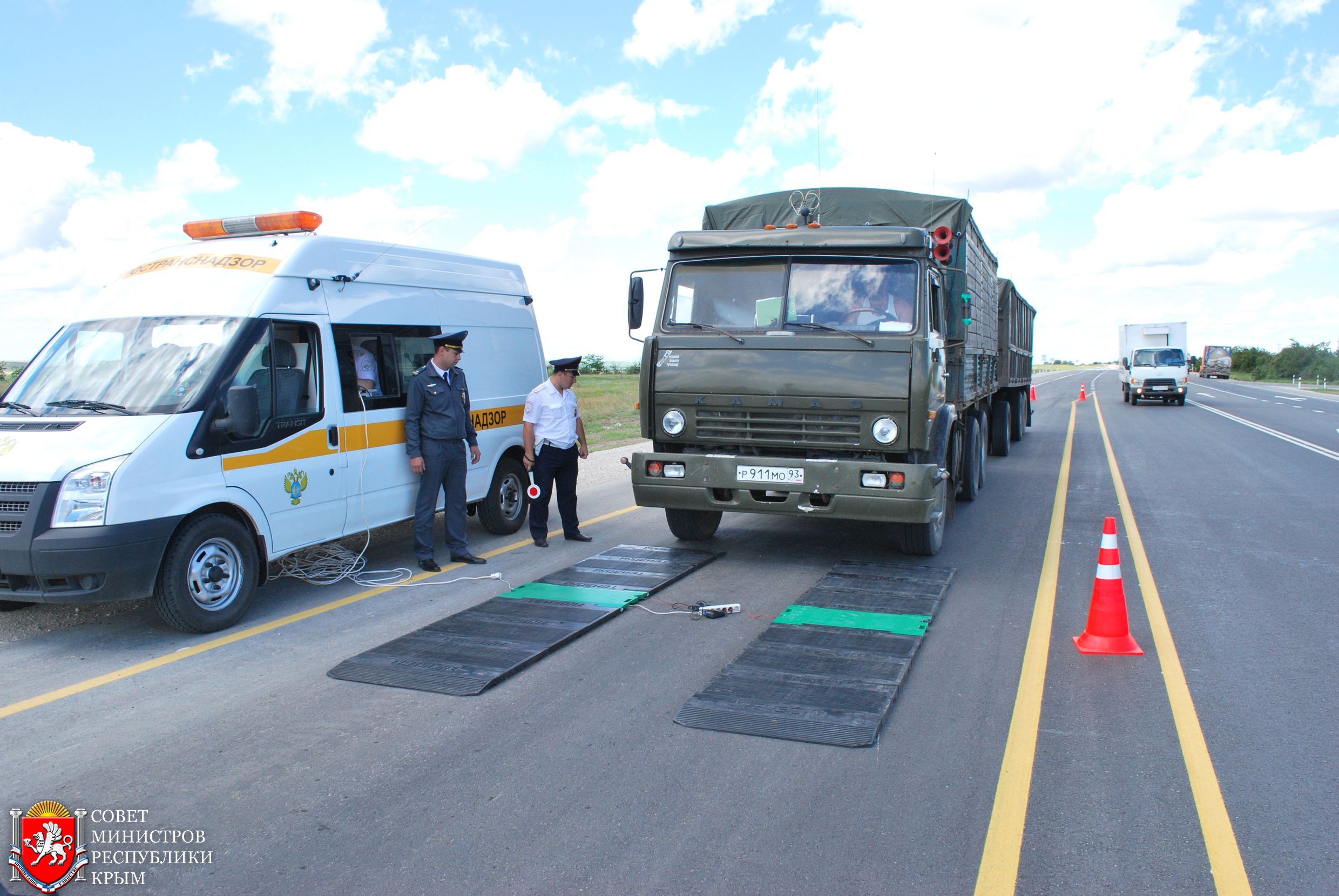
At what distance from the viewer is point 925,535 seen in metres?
7.47

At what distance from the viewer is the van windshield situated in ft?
18.4

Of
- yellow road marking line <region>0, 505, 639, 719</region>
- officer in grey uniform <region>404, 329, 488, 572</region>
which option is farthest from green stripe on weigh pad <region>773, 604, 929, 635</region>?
yellow road marking line <region>0, 505, 639, 719</region>

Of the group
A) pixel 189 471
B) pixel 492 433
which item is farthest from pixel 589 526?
pixel 189 471

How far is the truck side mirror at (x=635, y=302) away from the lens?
7805 millimetres

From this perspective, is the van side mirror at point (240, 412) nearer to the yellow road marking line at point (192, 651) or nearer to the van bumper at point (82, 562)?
the van bumper at point (82, 562)

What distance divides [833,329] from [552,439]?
281 cm

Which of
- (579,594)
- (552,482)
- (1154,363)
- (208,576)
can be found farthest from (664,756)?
(1154,363)

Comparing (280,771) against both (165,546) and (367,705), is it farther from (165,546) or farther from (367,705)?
(165,546)

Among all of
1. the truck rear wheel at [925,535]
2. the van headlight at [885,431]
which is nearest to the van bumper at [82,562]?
the van headlight at [885,431]

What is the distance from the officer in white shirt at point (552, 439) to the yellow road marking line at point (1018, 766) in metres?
4.17

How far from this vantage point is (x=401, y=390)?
290 inches

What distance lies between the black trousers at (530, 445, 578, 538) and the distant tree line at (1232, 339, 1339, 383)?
72.3 m

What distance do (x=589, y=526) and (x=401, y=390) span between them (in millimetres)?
2725

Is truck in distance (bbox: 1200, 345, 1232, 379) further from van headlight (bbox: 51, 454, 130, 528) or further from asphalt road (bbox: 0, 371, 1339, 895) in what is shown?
van headlight (bbox: 51, 454, 130, 528)
